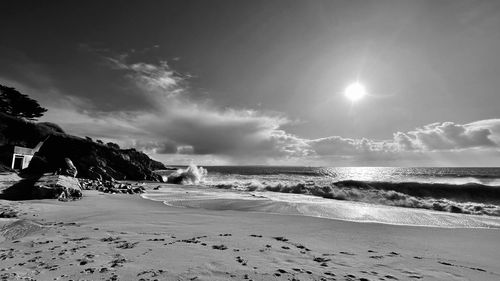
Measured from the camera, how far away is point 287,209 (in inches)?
493

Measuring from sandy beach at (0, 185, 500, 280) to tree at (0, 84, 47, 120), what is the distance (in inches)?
1851

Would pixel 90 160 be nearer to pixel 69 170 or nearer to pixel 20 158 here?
pixel 69 170

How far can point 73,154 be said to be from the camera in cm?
3406

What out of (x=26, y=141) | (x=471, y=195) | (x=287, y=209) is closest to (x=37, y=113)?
(x=26, y=141)

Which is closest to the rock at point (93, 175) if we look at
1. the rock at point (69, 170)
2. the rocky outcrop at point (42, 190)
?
the rock at point (69, 170)

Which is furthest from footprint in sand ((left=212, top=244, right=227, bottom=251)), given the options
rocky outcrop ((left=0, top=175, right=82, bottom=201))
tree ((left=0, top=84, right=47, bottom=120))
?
tree ((left=0, top=84, right=47, bottom=120))

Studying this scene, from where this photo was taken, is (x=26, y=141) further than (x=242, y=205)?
Yes

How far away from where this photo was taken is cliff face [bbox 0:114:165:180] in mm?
32156

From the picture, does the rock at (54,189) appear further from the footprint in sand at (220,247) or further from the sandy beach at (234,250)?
the footprint in sand at (220,247)

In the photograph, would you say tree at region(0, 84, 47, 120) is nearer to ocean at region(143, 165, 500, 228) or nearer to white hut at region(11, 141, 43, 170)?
white hut at region(11, 141, 43, 170)

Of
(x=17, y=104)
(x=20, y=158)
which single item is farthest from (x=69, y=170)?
(x=17, y=104)

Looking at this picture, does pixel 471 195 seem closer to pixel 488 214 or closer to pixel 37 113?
pixel 488 214

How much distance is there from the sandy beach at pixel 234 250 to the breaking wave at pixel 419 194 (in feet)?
24.1

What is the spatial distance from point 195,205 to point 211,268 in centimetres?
959
